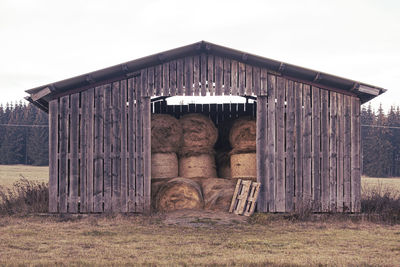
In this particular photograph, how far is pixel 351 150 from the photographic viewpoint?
14.8 m

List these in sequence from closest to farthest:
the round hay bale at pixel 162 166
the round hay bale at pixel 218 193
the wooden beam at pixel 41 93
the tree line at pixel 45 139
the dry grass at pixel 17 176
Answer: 1. the wooden beam at pixel 41 93
2. the round hay bale at pixel 218 193
3. the round hay bale at pixel 162 166
4. the dry grass at pixel 17 176
5. the tree line at pixel 45 139

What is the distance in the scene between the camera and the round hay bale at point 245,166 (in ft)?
51.7

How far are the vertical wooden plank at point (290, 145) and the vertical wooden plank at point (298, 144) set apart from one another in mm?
95

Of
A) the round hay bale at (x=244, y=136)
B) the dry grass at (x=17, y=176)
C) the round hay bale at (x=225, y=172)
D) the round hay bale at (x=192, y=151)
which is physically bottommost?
the dry grass at (x=17, y=176)

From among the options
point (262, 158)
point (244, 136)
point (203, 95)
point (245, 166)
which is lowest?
point (245, 166)

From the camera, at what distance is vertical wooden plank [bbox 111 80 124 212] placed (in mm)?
14508

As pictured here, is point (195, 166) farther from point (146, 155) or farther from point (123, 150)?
point (123, 150)

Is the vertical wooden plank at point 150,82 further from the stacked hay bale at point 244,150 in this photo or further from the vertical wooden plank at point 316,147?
the vertical wooden plank at point 316,147

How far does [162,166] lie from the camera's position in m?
15.6

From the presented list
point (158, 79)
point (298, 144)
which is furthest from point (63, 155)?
point (298, 144)

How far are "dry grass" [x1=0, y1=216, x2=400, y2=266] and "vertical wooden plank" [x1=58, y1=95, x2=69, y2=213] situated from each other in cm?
68

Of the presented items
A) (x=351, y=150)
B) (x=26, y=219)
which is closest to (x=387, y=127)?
(x=351, y=150)

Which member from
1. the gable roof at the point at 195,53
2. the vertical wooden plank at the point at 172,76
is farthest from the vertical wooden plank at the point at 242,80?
the vertical wooden plank at the point at 172,76

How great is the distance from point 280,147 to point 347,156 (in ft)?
6.70
